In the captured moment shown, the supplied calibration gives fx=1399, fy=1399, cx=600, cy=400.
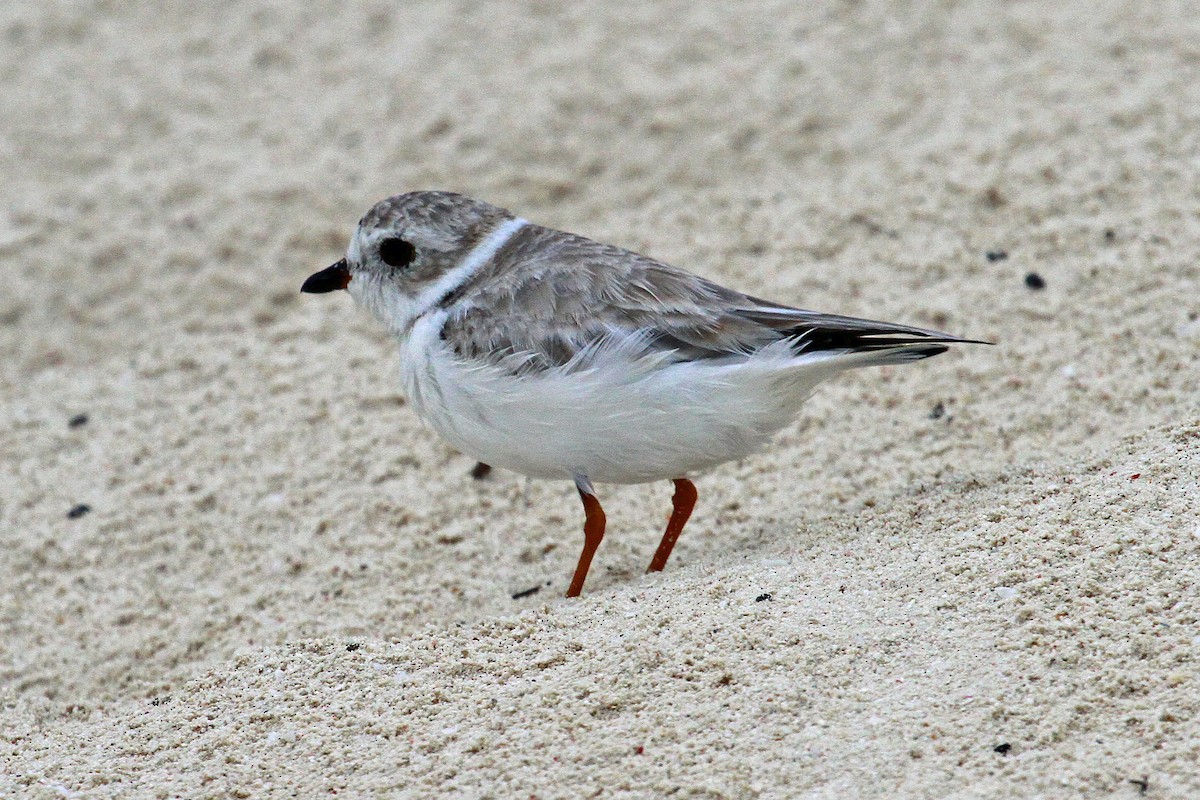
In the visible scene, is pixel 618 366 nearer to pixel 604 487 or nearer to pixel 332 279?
pixel 332 279

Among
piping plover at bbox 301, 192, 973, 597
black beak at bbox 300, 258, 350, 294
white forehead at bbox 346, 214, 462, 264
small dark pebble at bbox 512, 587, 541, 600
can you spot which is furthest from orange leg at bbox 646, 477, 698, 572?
black beak at bbox 300, 258, 350, 294

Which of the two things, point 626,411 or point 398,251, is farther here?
point 398,251

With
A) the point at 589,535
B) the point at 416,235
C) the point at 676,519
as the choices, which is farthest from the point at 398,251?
the point at 676,519

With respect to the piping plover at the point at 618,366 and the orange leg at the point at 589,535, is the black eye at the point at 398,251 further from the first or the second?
the orange leg at the point at 589,535

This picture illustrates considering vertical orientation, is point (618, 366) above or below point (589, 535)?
above

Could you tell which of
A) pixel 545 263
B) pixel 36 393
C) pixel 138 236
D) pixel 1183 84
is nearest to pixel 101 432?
pixel 36 393

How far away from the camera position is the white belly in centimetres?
408

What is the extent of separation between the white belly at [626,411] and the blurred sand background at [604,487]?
1.25 ft

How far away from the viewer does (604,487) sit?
550 cm

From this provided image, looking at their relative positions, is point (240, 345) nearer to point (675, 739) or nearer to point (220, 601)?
point (220, 601)

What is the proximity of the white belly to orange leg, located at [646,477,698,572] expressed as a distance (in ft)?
0.93

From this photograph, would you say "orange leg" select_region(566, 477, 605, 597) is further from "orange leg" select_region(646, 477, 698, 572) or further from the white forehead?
the white forehead

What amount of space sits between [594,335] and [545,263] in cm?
45

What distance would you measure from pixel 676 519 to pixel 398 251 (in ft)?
4.27
